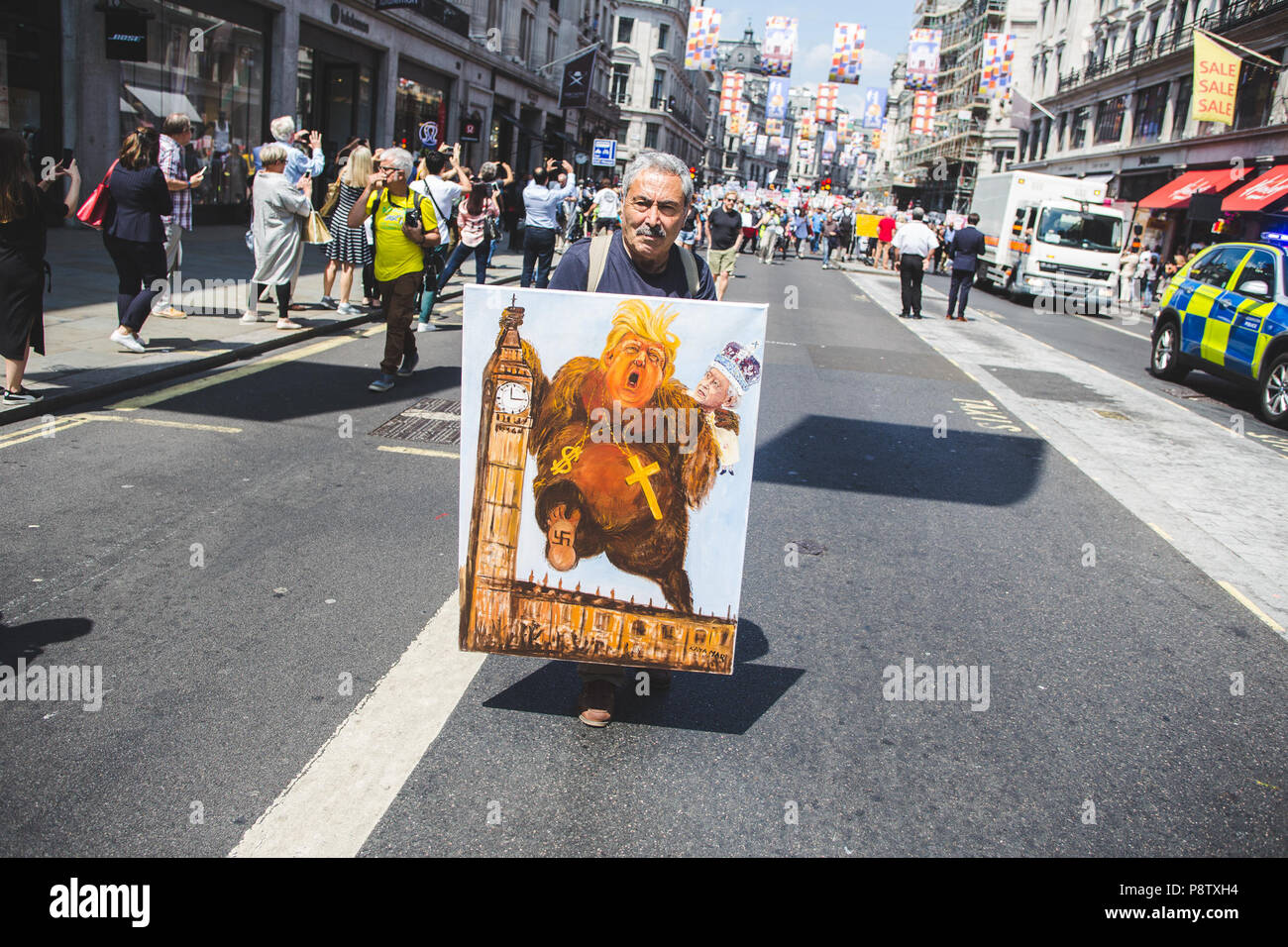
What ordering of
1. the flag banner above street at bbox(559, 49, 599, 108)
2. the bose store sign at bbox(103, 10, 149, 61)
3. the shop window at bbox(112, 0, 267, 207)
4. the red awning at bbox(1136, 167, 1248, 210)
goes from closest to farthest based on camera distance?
the bose store sign at bbox(103, 10, 149, 61)
the shop window at bbox(112, 0, 267, 207)
the red awning at bbox(1136, 167, 1248, 210)
the flag banner above street at bbox(559, 49, 599, 108)

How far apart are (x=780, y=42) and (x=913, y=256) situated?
190 feet

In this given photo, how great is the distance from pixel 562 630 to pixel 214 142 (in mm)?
20039

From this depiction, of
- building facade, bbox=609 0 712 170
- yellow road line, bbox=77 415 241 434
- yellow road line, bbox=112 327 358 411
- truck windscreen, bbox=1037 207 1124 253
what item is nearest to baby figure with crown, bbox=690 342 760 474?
yellow road line, bbox=77 415 241 434

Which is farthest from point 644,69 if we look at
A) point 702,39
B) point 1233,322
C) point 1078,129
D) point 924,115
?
point 1233,322

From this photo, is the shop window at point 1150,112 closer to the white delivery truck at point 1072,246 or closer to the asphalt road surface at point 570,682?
the white delivery truck at point 1072,246

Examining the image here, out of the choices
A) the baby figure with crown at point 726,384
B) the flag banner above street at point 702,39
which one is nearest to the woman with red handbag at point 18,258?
the baby figure with crown at point 726,384

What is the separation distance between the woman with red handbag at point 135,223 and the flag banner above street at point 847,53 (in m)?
58.3

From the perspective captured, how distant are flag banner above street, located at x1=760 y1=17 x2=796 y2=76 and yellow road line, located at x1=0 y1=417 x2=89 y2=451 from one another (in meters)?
69.9

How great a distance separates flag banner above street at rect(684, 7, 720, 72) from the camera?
64875 millimetres

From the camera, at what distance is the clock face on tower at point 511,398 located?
3.10 m

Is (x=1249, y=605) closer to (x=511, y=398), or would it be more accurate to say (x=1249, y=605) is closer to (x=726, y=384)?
(x=726, y=384)

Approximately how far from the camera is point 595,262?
3441 mm

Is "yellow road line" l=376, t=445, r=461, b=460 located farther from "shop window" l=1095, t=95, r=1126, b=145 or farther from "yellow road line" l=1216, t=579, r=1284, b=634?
"shop window" l=1095, t=95, r=1126, b=145
